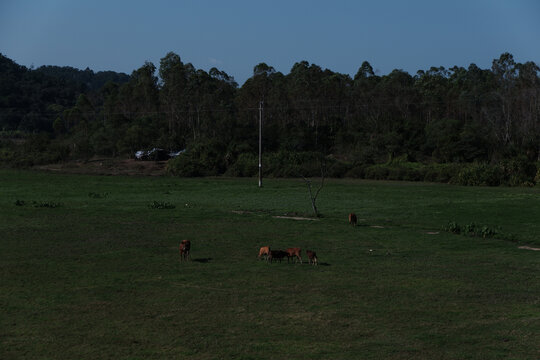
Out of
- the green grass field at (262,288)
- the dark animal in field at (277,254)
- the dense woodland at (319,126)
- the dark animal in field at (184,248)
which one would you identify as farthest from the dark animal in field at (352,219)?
the dense woodland at (319,126)

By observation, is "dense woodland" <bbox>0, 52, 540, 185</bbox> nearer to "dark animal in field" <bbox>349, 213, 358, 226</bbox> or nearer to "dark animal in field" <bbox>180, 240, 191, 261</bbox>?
"dark animal in field" <bbox>349, 213, 358, 226</bbox>

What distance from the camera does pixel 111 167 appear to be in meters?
71.2

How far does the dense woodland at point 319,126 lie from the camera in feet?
211

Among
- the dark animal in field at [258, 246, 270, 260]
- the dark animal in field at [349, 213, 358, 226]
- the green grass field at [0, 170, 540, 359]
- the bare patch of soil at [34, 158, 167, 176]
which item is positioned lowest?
the green grass field at [0, 170, 540, 359]

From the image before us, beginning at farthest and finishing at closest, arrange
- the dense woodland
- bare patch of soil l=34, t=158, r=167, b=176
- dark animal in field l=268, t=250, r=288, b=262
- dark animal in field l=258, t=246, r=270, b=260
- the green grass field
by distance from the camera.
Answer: bare patch of soil l=34, t=158, r=167, b=176
the dense woodland
dark animal in field l=258, t=246, r=270, b=260
dark animal in field l=268, t=250, r=288, b=262
the green grass field

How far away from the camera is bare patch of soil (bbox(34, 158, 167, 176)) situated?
68875 millimetres

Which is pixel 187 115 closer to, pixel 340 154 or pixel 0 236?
pixel 340 154

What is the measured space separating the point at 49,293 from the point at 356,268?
838 centimetres

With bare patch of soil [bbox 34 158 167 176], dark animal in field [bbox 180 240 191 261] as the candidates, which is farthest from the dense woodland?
dark animal in field [bbox 180 240 191 261]

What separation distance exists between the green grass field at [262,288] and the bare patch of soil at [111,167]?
37406mm

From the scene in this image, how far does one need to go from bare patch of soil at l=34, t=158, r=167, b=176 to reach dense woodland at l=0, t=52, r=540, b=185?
10.5 feet

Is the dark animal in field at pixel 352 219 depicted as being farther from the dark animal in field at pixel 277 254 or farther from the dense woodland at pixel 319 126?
the dense woodland at pixel 319 126

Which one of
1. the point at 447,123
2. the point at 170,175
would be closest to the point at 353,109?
the point at 447,123

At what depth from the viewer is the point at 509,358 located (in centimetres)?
1028
